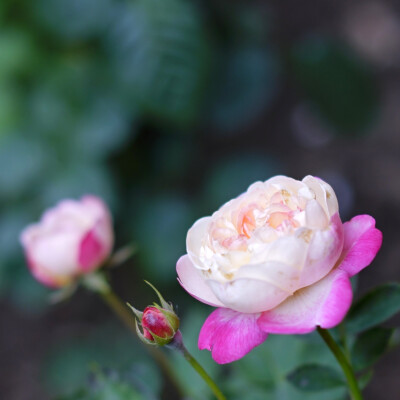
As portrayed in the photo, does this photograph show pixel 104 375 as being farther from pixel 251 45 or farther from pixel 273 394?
pixel 251 45

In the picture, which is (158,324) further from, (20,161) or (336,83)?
(336,83)

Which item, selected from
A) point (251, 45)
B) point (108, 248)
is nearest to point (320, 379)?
point (108, 248)

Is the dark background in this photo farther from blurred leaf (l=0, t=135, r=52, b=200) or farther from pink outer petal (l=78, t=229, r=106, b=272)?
pink outer petal (l=78, t=229, r=106, b=272)

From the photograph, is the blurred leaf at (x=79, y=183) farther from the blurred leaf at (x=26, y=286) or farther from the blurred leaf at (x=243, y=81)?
the blurred leaf at (x=243, y=81)

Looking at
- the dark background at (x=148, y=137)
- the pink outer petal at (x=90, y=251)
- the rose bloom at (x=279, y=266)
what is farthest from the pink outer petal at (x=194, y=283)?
the dark background at (x=148, y=137)

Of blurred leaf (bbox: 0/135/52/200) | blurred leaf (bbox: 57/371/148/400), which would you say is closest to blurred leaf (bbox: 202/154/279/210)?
blurred leaf (bbox: 0/135/52/200)

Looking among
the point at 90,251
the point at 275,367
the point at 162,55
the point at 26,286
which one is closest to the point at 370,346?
the point at 275,367
